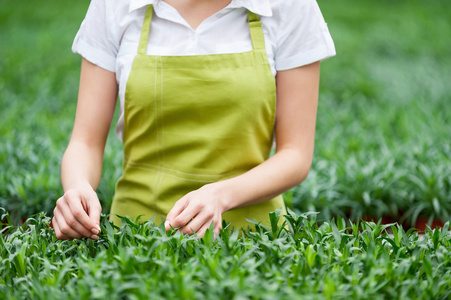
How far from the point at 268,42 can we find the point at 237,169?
0.42 meters

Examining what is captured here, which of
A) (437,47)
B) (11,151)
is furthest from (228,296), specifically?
(437,47)

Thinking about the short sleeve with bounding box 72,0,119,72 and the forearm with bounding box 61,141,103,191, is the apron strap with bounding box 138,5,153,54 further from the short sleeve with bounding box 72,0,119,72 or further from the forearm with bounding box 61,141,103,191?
the forearm with bounding box 61,141,103,191

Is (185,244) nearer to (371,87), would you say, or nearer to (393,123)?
(393,123)

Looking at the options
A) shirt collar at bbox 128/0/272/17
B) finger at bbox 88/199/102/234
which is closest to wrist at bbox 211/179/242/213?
finger at bbox 88/199/102/234

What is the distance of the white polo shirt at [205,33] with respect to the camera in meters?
1.72

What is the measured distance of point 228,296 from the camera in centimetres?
121

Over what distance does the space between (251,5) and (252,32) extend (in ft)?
0.27

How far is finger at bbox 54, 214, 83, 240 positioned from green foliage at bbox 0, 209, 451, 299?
3 cm

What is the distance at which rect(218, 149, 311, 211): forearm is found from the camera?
64.1 inches

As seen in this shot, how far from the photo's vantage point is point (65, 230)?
1502 mm

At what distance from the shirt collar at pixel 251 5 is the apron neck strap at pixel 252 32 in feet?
0.08

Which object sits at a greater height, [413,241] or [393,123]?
[413,241]

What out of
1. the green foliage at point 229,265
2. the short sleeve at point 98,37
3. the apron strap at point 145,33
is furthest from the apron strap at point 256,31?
the green foliage at point 229,265

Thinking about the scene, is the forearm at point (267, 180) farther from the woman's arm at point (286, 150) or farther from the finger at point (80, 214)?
the finger at point (80, 214)
